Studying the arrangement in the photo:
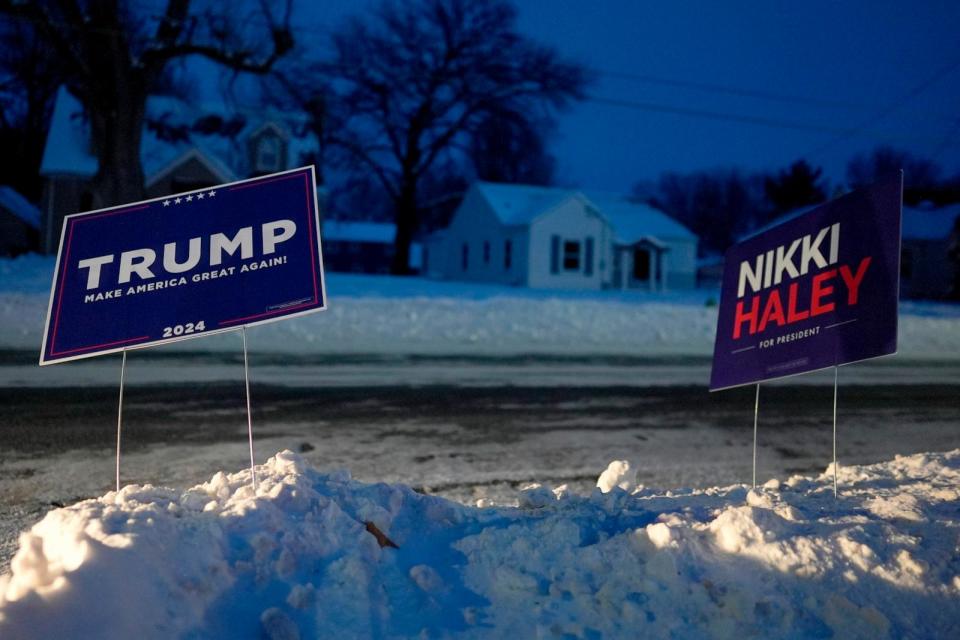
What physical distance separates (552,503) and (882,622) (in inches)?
68.1

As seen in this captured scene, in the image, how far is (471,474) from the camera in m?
6.39

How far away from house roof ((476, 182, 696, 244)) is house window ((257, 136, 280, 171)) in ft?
30.1

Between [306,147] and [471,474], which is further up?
[306,147]

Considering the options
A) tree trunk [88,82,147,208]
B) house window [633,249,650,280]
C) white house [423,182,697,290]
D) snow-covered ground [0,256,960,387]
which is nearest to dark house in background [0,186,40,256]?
snow-covered ground [0,256,960,387]

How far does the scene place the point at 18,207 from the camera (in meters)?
36.5

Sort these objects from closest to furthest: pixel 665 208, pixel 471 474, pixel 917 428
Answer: pixel 471 474, pixel 917 428, pixel 665 208

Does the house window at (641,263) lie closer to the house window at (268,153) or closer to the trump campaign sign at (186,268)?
the house window at (268,153)

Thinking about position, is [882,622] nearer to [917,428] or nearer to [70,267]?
[70,267]

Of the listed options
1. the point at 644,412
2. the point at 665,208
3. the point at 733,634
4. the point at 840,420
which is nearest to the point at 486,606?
the point at 733,634

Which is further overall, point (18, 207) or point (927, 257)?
point (927, 257)

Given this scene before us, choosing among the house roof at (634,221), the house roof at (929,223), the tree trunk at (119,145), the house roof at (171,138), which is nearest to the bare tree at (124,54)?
the tree trunk at (119,145)

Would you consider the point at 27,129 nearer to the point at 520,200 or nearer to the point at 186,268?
the point at 520,200

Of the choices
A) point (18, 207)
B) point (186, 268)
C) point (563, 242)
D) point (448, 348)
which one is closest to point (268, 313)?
point (186, 268)

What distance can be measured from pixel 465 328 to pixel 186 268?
13.0 metres
